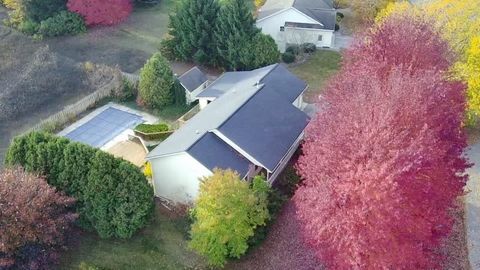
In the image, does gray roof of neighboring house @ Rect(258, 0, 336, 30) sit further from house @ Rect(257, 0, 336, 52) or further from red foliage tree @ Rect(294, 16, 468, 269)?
red foliage tree @ Rect(294, 16, 468, 269)

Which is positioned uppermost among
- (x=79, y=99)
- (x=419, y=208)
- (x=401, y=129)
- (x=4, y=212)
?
(x=401, y=129)

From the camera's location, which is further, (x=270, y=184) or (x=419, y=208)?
(x=270, y=184)

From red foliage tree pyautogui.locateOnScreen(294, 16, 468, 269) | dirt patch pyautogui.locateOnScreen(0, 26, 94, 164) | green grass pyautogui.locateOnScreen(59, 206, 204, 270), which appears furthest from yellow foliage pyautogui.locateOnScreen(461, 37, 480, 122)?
dirt patch pyautogui.locateOnScreen(0, 26, 94, 164)

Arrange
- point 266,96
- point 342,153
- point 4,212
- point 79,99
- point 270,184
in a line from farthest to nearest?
1. point 79,99
2. point 266,96
3. point 270,184
4. point 4,212
5. point 342,153

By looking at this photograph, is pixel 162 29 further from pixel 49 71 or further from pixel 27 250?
pixel 27 250

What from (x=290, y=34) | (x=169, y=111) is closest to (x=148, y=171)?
(x=169, y=111)

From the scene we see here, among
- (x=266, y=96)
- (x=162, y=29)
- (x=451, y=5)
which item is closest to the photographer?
(x=266, y=96)

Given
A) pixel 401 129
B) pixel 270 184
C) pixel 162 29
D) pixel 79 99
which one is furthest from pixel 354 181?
pixel 162 29
